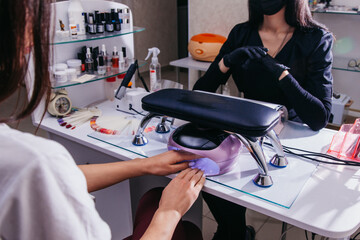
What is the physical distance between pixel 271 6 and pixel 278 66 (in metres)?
0.34

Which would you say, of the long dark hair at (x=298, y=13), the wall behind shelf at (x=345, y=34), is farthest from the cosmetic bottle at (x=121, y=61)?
the wall behind shelf at (x=345, y=34)

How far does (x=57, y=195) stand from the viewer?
0.47 metres

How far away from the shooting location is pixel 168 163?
3.49 feet

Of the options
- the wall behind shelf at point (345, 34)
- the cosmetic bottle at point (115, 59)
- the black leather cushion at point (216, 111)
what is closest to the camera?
the black leather cushion at point (216, 111)

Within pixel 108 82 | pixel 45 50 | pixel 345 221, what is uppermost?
pixel 45 50

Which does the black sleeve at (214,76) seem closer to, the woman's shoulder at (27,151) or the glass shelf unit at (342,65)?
the glass shelf unit at (342,65)

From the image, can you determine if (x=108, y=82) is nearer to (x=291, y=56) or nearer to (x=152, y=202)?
(x=152, y=202)

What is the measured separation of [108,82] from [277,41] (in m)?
0.91

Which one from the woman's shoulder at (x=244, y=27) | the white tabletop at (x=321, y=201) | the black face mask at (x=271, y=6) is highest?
the black face mask at (x=271, y=6)

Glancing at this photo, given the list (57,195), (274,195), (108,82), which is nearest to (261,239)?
→ (274,195)

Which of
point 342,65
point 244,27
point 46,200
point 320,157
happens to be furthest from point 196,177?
point 342,65

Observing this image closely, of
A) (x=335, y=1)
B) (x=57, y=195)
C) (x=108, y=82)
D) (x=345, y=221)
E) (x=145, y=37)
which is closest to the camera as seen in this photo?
(x=57, y=195)

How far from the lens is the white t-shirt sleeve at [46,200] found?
0.44 m

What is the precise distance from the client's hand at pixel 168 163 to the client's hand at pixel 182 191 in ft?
0.13
